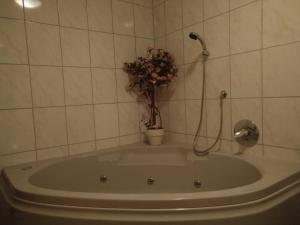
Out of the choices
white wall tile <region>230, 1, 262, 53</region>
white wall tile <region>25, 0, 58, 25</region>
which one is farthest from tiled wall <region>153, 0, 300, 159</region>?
white wall tile <region>25, 0, 58, 25</region>

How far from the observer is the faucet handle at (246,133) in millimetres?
1273

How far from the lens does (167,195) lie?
0.79m

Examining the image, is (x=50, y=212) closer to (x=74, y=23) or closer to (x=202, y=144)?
(x=202, y=144)

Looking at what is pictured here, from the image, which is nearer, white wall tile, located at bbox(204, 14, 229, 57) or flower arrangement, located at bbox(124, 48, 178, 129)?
white wall tile, located at bbox(204, 14, 229, 57)

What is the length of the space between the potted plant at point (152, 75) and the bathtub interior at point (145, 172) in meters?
0.16

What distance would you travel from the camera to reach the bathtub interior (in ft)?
4.50

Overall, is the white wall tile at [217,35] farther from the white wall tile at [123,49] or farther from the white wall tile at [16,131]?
the white wall tile at [16,131]

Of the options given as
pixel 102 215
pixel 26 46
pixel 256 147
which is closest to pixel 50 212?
pixel 102 215

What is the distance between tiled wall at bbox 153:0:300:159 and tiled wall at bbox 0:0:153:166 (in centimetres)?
42

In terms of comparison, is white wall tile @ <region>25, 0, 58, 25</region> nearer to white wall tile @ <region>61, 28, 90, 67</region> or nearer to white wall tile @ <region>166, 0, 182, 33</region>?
white wall tile @ <region>61, 28, 90, 67</region>

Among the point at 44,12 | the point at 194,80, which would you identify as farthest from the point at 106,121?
the point at 44,12

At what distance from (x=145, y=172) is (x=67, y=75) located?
92 cm

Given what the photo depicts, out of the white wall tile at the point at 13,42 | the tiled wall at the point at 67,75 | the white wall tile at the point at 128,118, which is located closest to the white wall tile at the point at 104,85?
the tiled wall at the point at 67,75

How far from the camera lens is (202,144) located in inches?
63.1
